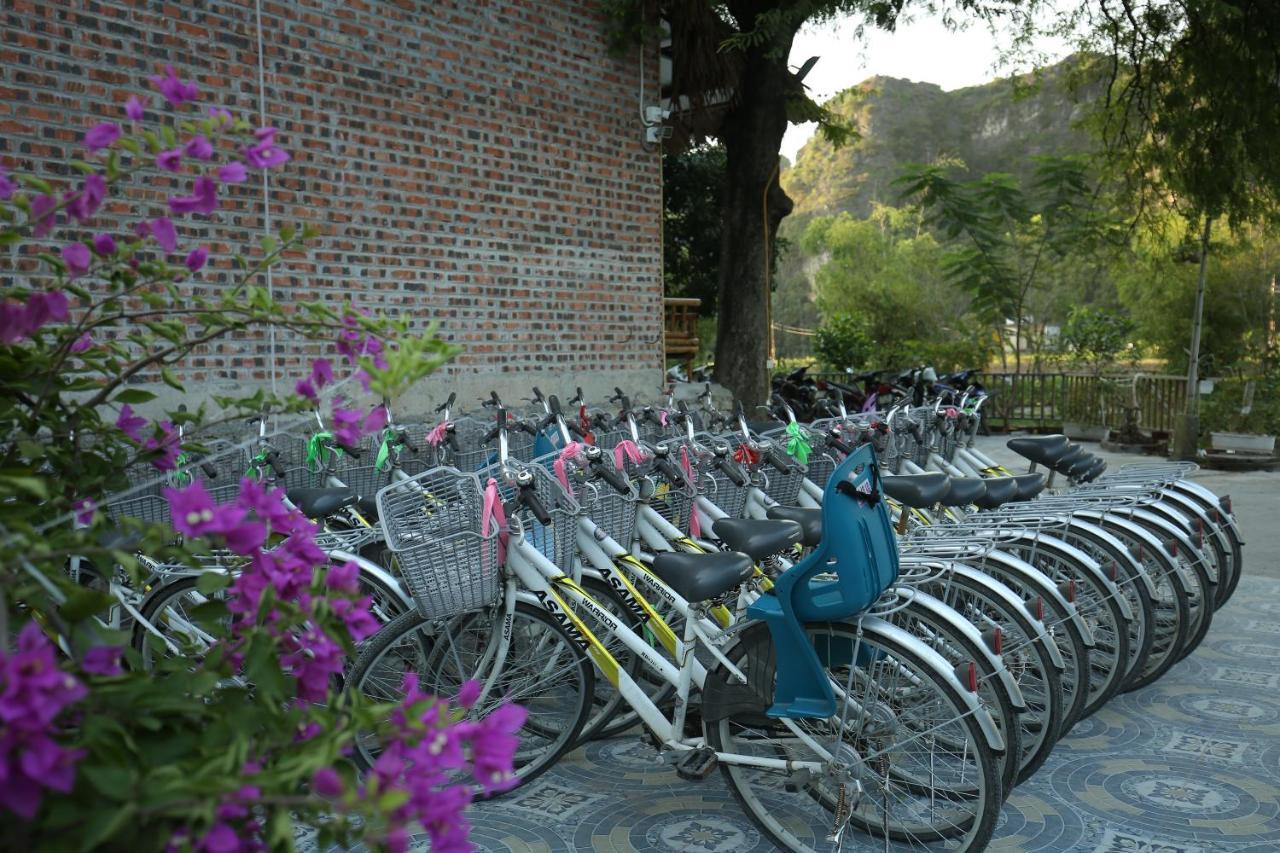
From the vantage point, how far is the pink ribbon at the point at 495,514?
2.96 m

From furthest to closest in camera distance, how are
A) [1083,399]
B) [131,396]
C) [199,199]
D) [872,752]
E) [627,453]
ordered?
[1083,399] < [627,453] < [872,752] < [131,396] < [199,199]

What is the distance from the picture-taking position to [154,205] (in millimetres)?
5398

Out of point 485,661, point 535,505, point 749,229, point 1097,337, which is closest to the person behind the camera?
point 535,505

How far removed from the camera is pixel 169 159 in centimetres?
143

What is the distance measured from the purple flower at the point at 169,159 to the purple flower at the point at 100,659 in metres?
0.62

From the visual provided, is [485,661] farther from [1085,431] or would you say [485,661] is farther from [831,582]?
[1085,431]

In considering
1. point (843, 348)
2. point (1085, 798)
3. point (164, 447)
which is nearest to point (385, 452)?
point (164, 447)

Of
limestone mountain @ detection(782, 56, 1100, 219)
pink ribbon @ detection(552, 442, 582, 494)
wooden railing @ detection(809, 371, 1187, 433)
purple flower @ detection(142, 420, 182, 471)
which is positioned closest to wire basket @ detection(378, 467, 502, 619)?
pink ribbon @ detection(552, 442, 582, 494)

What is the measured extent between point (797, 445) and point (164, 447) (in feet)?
9.56

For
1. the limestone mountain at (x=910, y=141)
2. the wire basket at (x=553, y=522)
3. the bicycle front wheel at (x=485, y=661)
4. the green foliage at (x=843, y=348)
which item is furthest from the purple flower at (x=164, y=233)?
the limestone mountain at (x=910, y=141)

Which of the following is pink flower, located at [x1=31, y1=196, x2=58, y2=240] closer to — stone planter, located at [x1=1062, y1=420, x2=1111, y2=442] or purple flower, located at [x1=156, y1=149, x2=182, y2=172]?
purple flower, located at [x1=156, y1=149, x2=182, y2=172]

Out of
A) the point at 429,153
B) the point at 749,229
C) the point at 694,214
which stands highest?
Answer: the point at 694,214

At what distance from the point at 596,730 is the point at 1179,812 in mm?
1741

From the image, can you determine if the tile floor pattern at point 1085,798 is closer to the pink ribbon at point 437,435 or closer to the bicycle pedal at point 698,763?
the bicycle pedal at point 698,763
